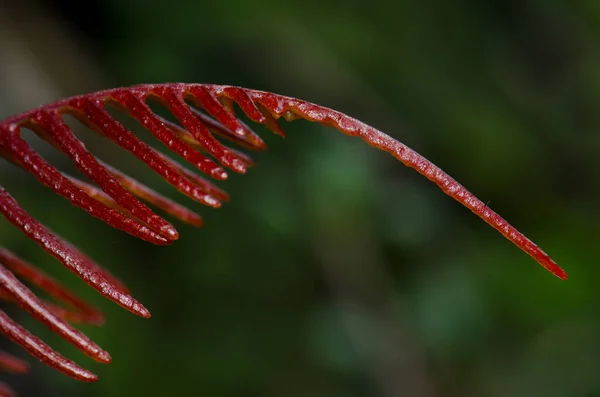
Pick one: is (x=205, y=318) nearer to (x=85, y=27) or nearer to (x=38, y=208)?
(x=38, y=208)

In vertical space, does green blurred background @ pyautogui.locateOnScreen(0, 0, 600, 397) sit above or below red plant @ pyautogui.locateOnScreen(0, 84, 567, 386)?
above

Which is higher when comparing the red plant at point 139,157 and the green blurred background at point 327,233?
the green blurred background at point 327,233

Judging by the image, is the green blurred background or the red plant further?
the green blurred background

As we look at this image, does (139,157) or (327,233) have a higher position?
(327,233)

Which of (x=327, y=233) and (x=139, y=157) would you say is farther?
(x=327, y=233)

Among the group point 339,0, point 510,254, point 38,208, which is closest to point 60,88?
point 38,208
